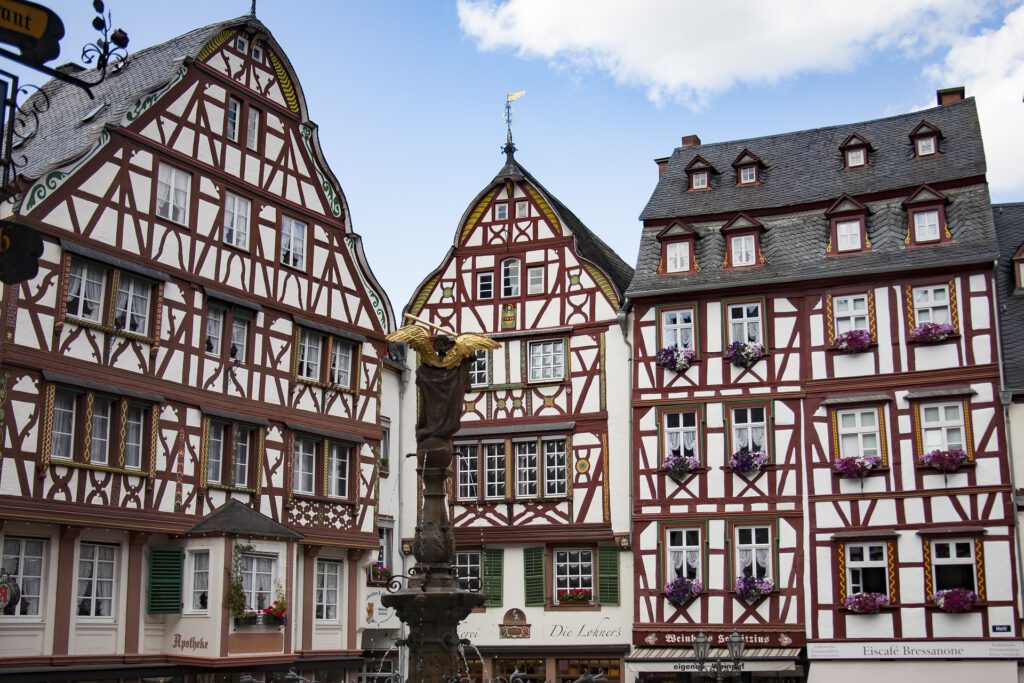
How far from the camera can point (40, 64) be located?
9125mm

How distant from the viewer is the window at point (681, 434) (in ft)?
102

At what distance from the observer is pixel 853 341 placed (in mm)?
29594

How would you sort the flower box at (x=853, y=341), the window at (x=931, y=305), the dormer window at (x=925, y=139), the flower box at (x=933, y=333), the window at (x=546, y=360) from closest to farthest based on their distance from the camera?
the flower box at (x=933, y=333) → the window at (x=931, y=305) → the flower box at (x=853, y=341) → the dormer window at (x=925, y=139) → the window at (x=546, y=360)

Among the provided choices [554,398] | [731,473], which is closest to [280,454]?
[554,398]

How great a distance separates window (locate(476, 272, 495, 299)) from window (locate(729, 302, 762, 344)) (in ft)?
22.8

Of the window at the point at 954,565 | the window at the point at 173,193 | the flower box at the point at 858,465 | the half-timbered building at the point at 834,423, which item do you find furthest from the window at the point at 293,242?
the window at the point at 954,565

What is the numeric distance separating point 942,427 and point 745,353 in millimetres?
4823

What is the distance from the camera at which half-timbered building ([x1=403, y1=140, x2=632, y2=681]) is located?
31719 millimetres

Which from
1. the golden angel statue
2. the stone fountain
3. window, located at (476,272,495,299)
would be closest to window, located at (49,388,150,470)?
the stone fountain

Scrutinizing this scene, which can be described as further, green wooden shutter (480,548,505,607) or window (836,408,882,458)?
green wooden shutter (480,548,505,607)

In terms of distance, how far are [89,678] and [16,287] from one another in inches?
278

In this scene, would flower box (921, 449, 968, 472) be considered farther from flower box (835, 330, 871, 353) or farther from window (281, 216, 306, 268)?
window (281, 216, 306, 268)

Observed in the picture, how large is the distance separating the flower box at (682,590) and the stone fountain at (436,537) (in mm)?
14086

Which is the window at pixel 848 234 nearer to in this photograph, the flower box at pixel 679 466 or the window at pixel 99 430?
the flower box at pixel 679 466
